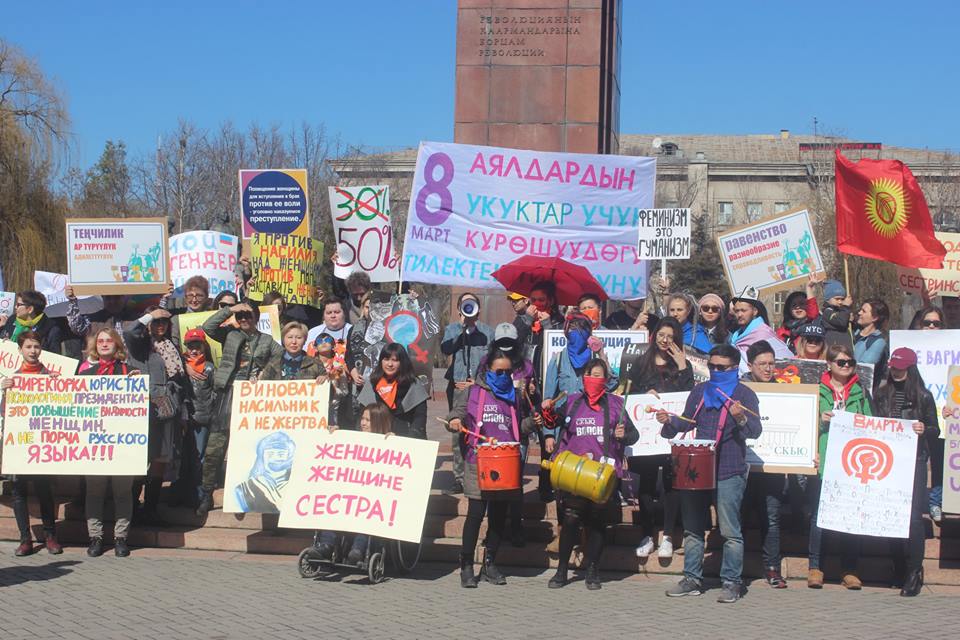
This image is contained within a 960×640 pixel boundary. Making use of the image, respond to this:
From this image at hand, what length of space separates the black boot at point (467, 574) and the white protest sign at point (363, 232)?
4715 millimetres

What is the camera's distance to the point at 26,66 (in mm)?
32469

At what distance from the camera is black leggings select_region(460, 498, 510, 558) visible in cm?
973

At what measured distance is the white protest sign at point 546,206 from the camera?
42.9 feet

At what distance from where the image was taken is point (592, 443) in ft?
31.5

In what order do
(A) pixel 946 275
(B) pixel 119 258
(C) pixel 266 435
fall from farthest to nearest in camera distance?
(A) pixel 946 275 < (B) pixel 119 258 < (C) pixel 266 435

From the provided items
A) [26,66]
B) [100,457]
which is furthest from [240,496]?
Result: [26,66]

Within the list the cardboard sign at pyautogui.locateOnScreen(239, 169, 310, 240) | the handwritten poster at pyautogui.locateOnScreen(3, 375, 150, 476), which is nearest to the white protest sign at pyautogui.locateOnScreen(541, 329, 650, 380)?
the handwritten poster at pyautogui.locateOnScreen(3, 375, 150, 476)

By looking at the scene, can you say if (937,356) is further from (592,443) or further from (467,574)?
(467,574)

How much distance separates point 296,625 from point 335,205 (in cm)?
644

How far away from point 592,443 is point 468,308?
7.11 ft

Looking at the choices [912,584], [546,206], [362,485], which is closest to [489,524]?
[362,485]

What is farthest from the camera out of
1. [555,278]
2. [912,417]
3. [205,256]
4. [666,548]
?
[205,256]

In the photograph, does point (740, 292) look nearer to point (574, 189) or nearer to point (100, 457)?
point (574, 189)

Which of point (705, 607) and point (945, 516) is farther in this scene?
point (945, 516)
